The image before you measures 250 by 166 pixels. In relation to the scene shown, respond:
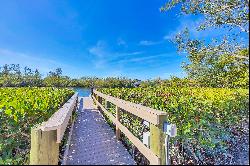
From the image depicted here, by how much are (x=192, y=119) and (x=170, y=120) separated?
1.24 ft

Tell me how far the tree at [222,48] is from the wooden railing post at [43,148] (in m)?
2.05

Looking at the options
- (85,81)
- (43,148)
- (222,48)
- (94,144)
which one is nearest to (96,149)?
(94,144)

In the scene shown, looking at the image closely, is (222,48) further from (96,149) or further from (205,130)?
(96,149)

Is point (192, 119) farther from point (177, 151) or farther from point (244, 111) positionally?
point (244, 111)

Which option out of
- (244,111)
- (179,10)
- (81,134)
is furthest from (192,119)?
(81,134)

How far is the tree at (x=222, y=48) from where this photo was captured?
321 centimetres

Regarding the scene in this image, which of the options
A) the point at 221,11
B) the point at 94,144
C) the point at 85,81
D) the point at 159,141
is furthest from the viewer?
the point at 85,81

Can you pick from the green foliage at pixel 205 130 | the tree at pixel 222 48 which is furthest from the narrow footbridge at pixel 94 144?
the tree at pixel 222 48

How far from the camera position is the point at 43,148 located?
2.92 metres

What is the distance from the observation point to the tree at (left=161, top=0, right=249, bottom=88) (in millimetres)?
3206

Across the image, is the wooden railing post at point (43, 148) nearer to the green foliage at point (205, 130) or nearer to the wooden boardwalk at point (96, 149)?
Answer: the wooden boardwalk at point (96, 149)

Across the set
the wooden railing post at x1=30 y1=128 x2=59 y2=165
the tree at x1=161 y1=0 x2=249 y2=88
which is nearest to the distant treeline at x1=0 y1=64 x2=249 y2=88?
the tree at x1=161 y1=0 x2=249 y2=88

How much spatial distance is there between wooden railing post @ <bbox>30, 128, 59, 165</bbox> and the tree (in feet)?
6.71

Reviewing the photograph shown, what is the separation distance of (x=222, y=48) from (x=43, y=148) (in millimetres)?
2398
